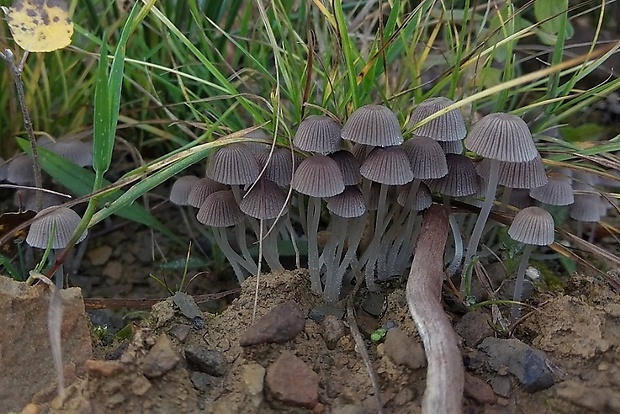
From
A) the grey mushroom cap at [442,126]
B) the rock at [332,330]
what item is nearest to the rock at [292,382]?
the rock at [332,330]

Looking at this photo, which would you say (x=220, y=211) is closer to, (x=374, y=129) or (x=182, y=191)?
(x=182, y=191)

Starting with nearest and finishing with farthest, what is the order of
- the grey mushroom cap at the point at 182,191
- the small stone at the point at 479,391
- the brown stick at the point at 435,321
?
the brown stick at the point at 435,321
the small stone at the point at 479,391
the grey mushroom cap at the point at 182,191

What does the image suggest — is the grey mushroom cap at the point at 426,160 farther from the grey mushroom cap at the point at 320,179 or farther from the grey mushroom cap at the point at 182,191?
the grey mushroom cap at the point at 182,191

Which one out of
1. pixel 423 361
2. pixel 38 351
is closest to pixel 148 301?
pixel 38 351

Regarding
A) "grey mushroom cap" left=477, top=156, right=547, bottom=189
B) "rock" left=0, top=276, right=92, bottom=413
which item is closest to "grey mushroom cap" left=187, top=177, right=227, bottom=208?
"rock" left=0, top=276, right=92, bottom=413

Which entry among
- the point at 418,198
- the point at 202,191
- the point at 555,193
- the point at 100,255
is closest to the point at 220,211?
the point at 202,191

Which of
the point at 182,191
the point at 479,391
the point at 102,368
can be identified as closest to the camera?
the point at 102,368
